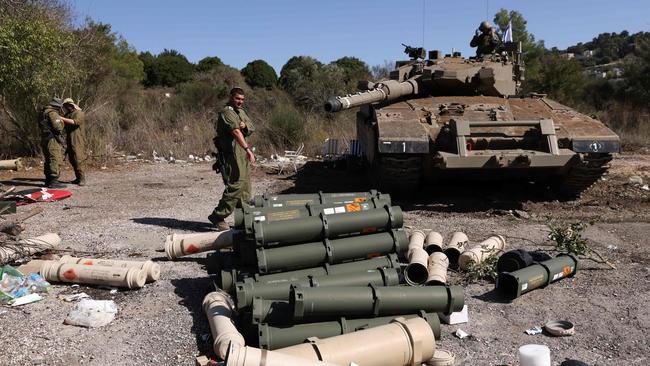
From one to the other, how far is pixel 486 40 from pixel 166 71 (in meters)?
27.5

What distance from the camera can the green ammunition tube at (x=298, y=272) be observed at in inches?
192

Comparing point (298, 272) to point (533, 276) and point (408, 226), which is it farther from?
point (408, 226)

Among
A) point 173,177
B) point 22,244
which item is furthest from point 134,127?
point 22,244

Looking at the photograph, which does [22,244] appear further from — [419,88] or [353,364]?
[419,88]

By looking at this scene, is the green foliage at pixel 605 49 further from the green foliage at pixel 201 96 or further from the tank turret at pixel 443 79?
the tank turret at pixel 443 79

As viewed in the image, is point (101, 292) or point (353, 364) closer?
point (353, 364)

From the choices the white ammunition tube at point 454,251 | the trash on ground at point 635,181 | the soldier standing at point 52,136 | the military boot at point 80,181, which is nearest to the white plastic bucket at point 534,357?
the white ammunition tube at point 454,251

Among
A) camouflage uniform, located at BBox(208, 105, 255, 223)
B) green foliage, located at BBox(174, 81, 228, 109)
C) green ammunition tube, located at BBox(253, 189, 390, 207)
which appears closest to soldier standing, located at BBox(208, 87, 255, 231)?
camouflage uniform, located at BBox(208, 105, 255, 223)

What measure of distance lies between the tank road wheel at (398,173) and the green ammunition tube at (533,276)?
2976 mm

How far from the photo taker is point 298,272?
498 centimetres

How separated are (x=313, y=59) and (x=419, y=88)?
24.0 m

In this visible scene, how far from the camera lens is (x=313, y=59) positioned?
33656 mm

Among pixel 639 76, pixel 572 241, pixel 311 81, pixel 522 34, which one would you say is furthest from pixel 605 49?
pixel 572 241

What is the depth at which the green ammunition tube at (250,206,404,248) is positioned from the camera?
4.95m
